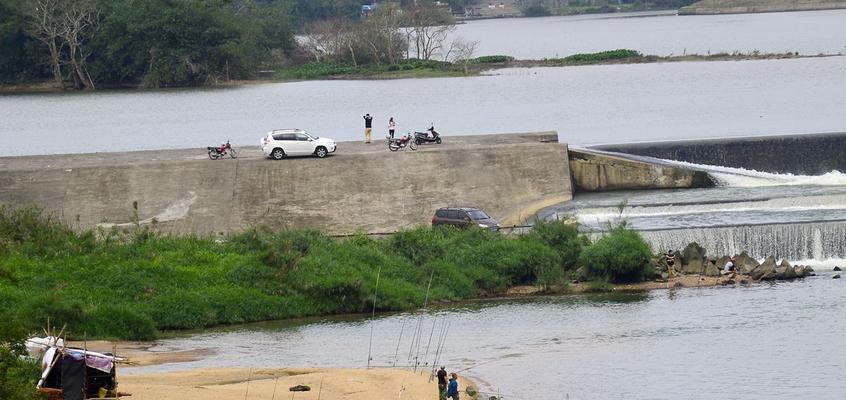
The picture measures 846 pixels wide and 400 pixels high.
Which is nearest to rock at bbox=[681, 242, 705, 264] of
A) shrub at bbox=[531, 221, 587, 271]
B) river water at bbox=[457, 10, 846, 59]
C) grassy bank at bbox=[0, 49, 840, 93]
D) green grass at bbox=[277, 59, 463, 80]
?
shrub at bbox=[531, 221, 587, 271]

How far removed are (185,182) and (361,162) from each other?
671cm

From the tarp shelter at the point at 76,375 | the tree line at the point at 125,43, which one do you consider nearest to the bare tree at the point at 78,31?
the tree line at the point at 125,43

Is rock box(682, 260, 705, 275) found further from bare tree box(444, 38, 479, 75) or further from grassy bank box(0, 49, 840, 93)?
bare tree box(444, 38, 479, 75)

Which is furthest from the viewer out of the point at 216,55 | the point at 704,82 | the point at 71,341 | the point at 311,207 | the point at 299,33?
the point at 299,33

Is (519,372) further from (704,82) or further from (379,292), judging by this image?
(704,82)

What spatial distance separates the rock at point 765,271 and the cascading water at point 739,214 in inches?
70.2

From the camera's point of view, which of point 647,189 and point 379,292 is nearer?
point 379,292

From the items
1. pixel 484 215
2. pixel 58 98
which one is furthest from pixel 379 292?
pixel 58 98

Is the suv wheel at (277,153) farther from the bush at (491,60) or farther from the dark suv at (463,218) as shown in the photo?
the bush at (491,60)

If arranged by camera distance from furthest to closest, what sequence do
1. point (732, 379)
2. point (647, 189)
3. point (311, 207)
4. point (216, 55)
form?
1. point (216, 55)
2. point (647, 189)
3. point (311, 207)
4. point (732, 379)

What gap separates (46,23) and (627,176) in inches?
2698

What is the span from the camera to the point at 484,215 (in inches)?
1960

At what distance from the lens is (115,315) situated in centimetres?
3938

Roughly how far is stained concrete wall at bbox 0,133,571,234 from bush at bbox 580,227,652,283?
28.3 ft
